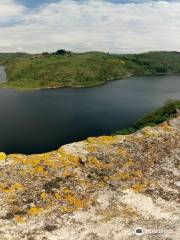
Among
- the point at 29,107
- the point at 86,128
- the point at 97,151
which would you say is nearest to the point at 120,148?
the point at 97,151

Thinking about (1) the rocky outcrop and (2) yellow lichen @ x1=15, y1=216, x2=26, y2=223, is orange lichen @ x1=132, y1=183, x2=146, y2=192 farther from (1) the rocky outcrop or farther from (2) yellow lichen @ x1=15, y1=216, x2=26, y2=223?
(2) yellow lichen @ x1=15, y1=216, x2=26, y2=223

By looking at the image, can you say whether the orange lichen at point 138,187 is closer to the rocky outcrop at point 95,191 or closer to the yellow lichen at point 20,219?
the rocky outcrop at point 95,191

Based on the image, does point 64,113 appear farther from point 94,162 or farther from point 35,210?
point 35,210

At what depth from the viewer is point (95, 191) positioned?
379 inches

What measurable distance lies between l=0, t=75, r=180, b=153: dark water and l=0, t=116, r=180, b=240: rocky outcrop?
75201 millimetres

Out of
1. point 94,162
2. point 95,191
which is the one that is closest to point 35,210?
point 95,191

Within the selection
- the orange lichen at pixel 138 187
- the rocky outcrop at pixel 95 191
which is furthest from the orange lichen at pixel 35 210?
the orange lichen at pixel 138 187

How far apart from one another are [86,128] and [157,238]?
9699 cm

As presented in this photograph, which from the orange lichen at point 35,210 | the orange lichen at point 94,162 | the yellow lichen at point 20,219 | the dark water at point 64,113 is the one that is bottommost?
the dark water at point 64,113

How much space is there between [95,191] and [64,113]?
120 meters

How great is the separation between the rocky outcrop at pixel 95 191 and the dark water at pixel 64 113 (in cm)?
7520

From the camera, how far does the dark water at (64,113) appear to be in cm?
9506

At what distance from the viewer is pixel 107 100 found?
158 meters

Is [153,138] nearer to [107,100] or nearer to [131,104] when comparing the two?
[131,104]
